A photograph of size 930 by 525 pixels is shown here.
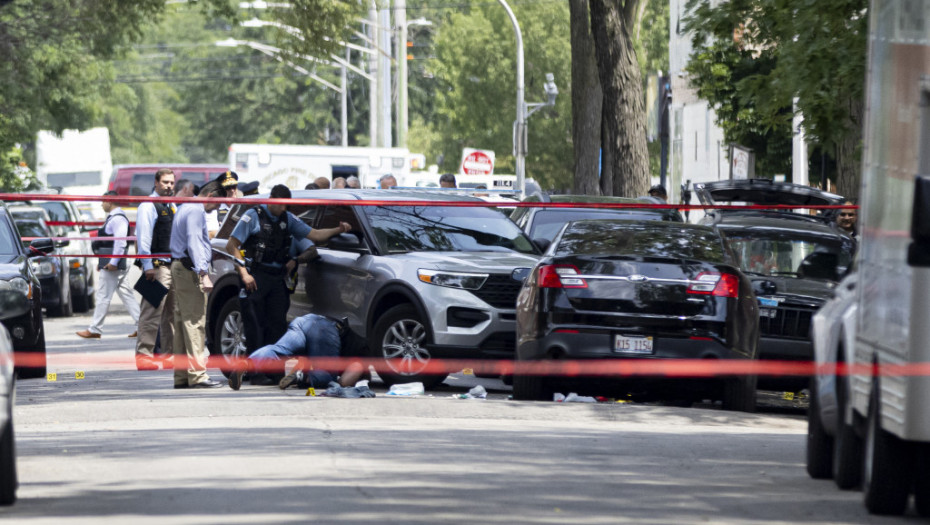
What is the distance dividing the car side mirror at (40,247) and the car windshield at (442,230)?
12.8ft

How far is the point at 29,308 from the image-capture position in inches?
618

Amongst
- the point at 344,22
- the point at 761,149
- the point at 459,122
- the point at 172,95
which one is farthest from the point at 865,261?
the point at 172,95

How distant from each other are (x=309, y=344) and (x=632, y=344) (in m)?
3.16

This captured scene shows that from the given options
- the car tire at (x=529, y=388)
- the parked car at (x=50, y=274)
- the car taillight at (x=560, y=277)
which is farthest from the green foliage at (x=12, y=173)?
the car taillight at (x=560, y=277)

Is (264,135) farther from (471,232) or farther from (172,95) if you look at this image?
(471,232)

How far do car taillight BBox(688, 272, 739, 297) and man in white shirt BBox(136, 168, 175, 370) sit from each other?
5.55 metres

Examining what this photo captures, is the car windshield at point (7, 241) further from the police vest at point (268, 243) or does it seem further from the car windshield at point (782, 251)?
the car windshield at point (782, 251)

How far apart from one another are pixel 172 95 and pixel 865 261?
370 feet

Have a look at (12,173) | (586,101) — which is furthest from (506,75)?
(586,101)

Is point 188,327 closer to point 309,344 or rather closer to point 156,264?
point 309,344

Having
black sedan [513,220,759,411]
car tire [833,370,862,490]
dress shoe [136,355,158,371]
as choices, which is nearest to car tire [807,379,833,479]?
car tire [833,370,862,490]

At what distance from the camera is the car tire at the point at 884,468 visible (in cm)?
769

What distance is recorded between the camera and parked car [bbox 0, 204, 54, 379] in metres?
15.6

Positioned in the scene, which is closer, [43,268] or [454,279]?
[454,279]
